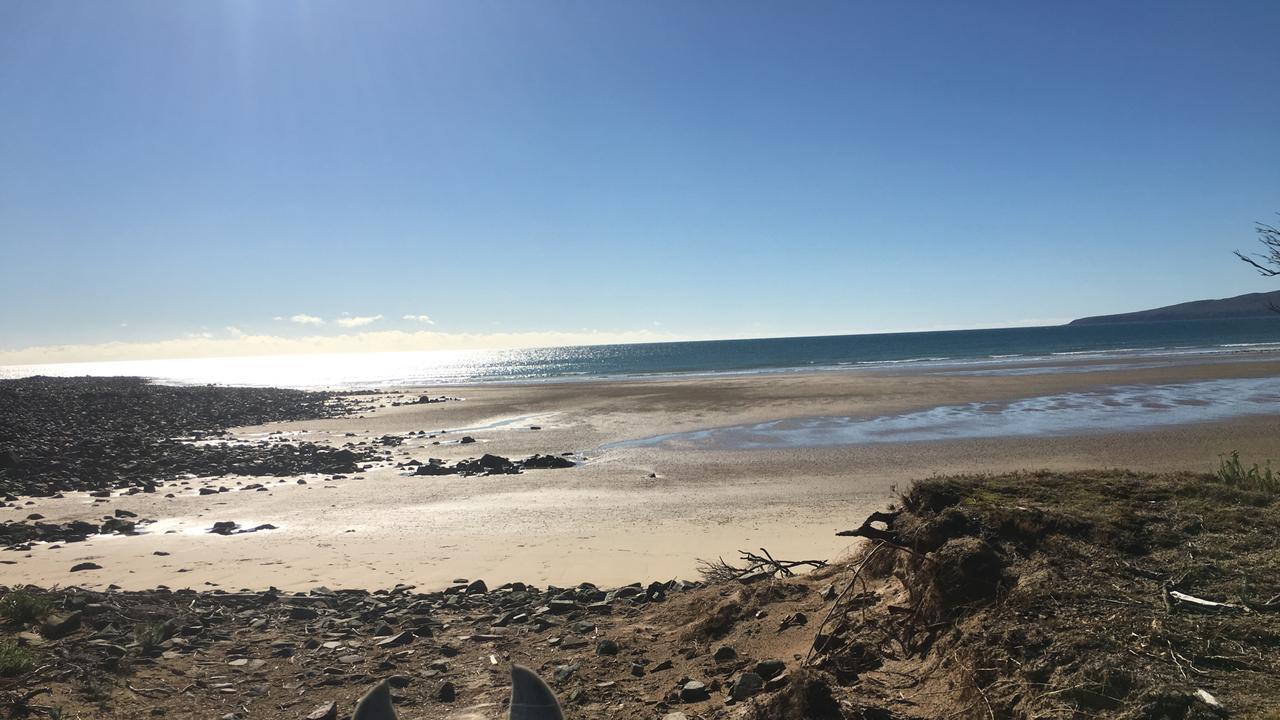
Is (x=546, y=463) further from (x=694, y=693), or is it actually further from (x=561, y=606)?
(x=694, y=693)

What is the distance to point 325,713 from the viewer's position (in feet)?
17.1

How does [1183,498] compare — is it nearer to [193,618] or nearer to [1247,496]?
[1247,496]

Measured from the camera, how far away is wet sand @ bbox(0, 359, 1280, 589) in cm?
987

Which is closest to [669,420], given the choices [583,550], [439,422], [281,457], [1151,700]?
[439,422]

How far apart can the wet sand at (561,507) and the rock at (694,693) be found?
2.52 m

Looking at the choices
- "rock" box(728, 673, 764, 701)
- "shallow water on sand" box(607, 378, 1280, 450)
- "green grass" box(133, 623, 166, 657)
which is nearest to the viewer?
"rock" box(728, 673, 764, 701)

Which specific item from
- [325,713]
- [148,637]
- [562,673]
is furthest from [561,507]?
[325,713]

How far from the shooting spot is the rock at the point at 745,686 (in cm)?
468

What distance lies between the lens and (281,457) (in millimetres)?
21453

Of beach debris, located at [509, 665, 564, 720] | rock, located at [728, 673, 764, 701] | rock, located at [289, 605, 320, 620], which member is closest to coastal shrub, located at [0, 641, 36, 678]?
rock, located at [289, 605, 320, 620]

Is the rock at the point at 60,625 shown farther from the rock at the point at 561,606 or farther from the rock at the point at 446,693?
the rock at the point at 561,606

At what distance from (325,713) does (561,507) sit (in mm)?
9176

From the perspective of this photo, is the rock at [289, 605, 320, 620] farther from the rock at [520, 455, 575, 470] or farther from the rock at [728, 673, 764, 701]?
the rock at [520, 455, 575, 470]

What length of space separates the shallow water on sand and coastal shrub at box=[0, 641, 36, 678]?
1780cm
